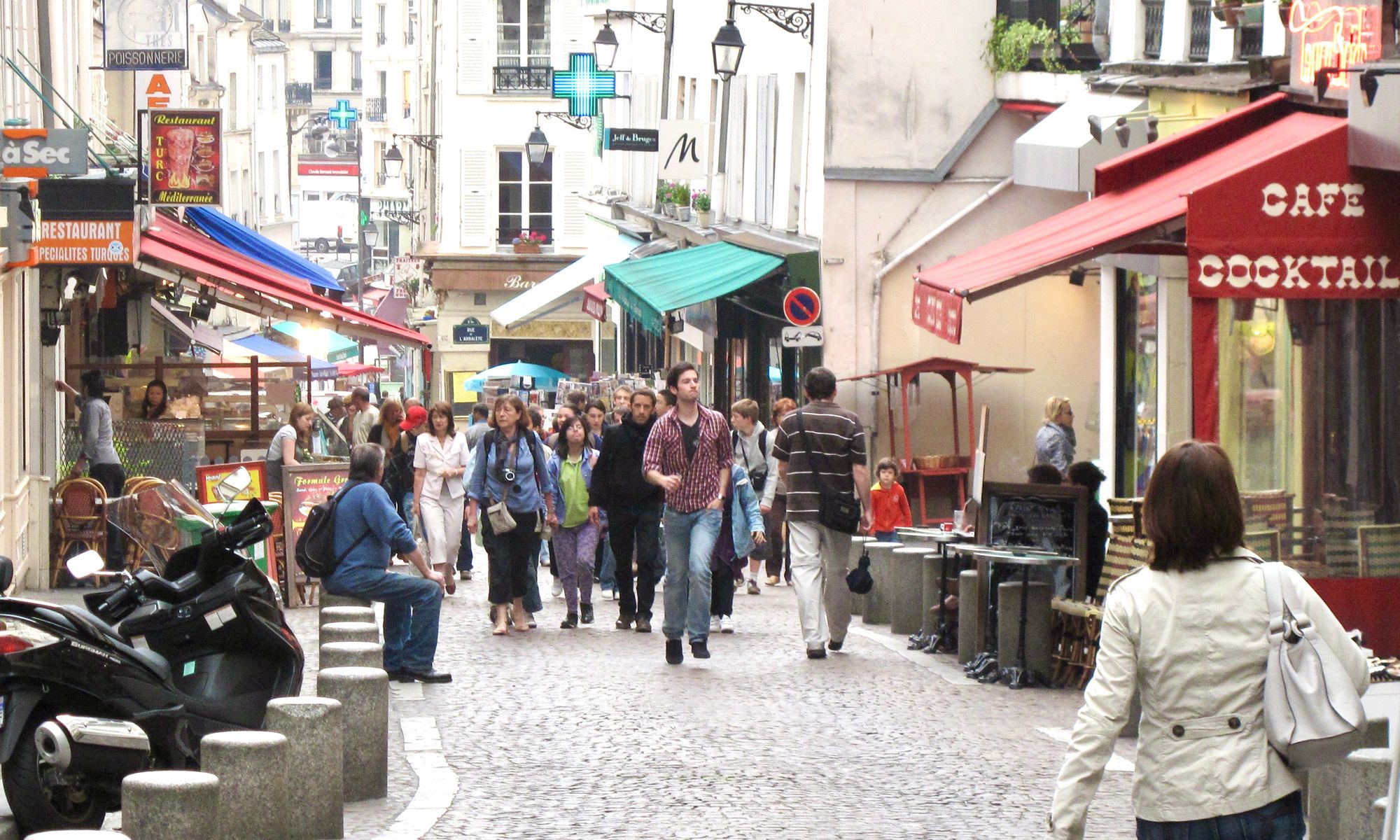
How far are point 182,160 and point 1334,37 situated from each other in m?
11.1

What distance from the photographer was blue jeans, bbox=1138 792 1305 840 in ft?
14.9

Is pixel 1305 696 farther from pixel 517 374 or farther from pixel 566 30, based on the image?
pixel 566 30

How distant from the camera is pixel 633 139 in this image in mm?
28359

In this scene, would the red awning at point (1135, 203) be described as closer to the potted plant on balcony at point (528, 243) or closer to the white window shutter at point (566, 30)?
the white window shutter at point (566, 30)

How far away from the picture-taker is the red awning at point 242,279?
19.0 metres

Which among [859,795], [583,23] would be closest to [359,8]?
[583,23]

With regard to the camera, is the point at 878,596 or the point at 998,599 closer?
the point at 998,599

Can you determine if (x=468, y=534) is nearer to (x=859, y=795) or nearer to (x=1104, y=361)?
(x=1104, y=361)

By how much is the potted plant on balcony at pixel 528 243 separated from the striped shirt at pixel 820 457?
3660cm

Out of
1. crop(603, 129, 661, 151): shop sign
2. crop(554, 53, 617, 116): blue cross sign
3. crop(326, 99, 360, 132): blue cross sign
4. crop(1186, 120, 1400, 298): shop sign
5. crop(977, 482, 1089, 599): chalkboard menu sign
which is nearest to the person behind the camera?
crop(1186, 120, 1400, 298): shop sign

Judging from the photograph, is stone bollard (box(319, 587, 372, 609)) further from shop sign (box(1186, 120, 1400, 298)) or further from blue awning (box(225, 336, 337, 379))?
blue awning (box(225, 336, 337, 379))

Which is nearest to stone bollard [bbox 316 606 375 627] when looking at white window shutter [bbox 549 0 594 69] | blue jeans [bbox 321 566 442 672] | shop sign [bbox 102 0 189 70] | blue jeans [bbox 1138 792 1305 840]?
blue jeans [bbox 321 566 442 672]

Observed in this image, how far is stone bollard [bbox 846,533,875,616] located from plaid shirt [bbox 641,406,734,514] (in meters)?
2.25

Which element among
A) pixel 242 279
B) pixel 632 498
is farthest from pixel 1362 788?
pixel 242 279
